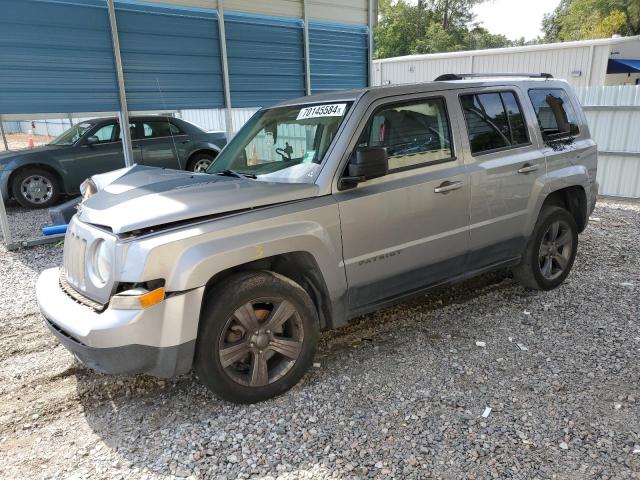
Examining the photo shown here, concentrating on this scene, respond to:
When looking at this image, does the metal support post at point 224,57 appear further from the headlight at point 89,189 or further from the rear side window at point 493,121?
the rear side window at point 493,121

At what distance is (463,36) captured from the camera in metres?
50.2

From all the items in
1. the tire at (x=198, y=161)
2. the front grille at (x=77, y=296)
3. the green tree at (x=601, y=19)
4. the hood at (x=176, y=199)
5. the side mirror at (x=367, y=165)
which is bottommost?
the tire at (x=198, y=161)

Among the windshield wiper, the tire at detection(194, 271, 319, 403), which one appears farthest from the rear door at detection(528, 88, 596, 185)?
the tire at detection(194, 271, 319, 403)

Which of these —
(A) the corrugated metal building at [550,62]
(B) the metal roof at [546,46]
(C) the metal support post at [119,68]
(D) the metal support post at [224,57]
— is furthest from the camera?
(A) the corrugated metal building at [550,62]

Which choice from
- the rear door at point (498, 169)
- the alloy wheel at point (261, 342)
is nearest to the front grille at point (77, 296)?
the alloy wheel at point (261, 342)

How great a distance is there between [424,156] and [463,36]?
5231 centimetres

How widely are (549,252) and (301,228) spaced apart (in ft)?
9.63

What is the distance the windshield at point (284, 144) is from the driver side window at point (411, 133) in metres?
0.27

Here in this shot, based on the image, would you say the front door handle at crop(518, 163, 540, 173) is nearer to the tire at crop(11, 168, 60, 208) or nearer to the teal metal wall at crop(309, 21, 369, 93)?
the teal metal wall at crop(309, 21, 369, 93)

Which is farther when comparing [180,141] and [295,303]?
[180,141]

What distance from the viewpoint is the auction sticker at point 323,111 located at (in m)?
3.64

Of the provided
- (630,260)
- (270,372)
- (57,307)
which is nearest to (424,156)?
(270,372)

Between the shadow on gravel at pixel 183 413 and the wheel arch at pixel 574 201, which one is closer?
the shadow on gravel at pixel 183 413

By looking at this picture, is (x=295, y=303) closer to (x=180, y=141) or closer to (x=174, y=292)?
(x=174, y=292)
